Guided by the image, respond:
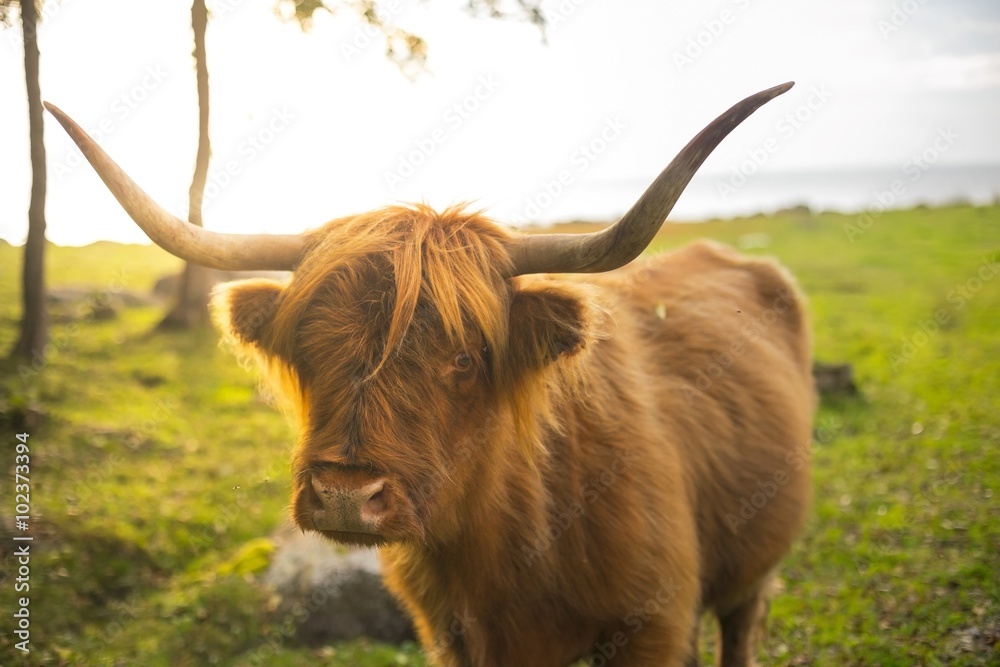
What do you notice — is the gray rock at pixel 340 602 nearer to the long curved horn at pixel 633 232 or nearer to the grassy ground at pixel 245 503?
the grassy ground at pixel 245 503

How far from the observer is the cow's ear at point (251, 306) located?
10.5 ft

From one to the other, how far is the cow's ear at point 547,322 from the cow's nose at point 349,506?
2.68 ft

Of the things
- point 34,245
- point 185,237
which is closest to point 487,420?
point 185,237

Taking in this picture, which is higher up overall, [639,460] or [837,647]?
[639,460]

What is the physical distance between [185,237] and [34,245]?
5912 millimetres

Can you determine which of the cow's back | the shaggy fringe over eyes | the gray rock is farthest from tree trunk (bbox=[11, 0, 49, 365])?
the cow's back

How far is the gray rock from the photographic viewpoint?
5.05m

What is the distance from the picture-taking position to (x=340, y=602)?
16.7ft

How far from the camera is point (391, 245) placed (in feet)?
9.52

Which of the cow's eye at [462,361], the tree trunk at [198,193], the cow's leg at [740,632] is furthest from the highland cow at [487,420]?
the tree trunk at [198,193]

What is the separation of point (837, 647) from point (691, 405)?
6.58 feet

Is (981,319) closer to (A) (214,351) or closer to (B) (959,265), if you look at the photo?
(B) (959,265)

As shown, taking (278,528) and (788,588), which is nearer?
(788,588)

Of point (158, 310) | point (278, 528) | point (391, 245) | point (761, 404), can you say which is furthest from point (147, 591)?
point (158, 310)
